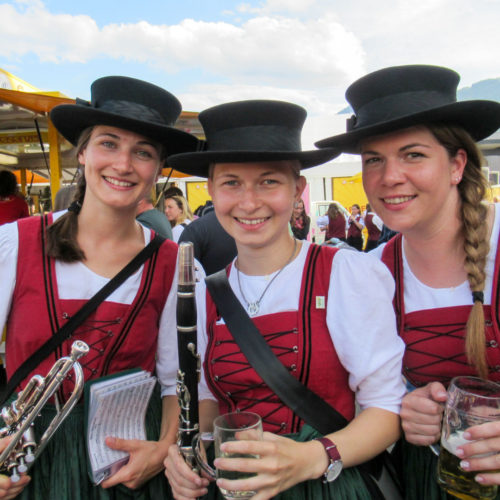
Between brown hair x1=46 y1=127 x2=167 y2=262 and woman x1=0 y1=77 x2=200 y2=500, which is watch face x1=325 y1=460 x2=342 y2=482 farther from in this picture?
brown hair x1=46 y1=127 x2=167 y2=262

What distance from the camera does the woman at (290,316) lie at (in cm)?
132

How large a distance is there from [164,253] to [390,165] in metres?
0.92

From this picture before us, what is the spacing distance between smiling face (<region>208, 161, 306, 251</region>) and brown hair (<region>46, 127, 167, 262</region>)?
0.43m

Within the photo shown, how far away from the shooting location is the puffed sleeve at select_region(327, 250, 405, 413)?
52.2 inches

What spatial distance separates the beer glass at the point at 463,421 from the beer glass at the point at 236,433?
561mm

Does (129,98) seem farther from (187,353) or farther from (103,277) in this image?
(187,353)

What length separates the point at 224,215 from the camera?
5.01 ft

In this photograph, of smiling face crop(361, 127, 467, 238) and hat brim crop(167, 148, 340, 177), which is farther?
smiling face crop(361, 127, 467, 238)

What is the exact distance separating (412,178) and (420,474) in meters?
1.03

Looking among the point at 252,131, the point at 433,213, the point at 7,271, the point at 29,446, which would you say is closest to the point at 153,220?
the point at 7,271

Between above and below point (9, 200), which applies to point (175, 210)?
below

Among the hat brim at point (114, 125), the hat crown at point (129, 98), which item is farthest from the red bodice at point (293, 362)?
the hat crown at point (129, 98)

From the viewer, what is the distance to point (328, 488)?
4.36 ft

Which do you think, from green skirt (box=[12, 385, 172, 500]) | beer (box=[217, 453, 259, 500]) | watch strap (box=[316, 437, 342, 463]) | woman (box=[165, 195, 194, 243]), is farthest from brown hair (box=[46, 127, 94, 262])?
woman (box=[165, 195, 194, 243])
